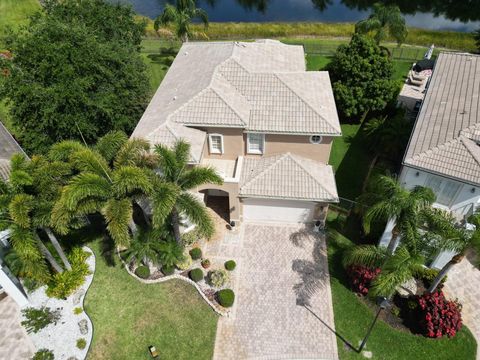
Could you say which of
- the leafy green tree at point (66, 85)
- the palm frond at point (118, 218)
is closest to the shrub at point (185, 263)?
the palm frond at point (118, 218)

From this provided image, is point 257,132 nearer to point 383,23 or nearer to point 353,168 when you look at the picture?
point 353,168

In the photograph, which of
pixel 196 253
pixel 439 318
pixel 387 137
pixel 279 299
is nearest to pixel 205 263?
pixel 196 253

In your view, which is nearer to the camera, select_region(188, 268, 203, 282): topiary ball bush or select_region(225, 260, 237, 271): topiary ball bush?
select_region(188, 268, 203, 282): topiary ball bush

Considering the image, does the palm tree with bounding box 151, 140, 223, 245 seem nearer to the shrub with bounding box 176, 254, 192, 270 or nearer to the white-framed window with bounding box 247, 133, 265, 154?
the shrub with bounding box 176, 254, 192, 270

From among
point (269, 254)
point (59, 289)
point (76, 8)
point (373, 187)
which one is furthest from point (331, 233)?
point (76, 8)

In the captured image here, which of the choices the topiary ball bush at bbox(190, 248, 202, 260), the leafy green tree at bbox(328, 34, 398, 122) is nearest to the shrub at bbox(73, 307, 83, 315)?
the topiary ball bush at bbox(190, 248, 202, 260)
